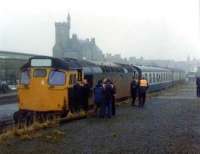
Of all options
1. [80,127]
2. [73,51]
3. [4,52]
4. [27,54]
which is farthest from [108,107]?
[73,51]

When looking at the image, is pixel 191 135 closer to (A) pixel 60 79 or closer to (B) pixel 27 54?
(A) pixel 60 79

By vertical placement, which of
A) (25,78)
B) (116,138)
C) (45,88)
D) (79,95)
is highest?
(25,78)

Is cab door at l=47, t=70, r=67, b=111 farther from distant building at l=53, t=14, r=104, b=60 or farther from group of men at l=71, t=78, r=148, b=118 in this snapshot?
distant building at l=53, t=14, r=104, b=60

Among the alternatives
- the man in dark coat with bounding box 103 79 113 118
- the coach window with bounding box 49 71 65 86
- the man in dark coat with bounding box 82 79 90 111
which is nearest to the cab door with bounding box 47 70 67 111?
the coach window with bounding box 49 71 65 86

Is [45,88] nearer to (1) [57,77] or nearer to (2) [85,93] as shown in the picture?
(1) [57,77]

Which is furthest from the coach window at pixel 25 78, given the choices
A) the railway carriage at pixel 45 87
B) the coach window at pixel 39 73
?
the coach window at pixel 39 73

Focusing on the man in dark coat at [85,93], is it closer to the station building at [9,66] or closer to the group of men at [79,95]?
the group of men at [79,95]

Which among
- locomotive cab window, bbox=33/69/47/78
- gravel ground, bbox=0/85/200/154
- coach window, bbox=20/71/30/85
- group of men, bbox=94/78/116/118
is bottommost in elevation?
gravel ground, bbox=0/85/200/154

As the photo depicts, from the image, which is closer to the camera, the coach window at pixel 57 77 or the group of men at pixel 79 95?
the coach window at pixel 57 77

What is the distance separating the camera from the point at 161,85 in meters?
58.4

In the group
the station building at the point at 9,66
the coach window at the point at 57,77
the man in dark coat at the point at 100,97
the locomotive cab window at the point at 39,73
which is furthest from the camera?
the station building at the point at 9,66

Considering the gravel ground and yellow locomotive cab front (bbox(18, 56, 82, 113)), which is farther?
yellow locomotive cab front (bbox(18, 56, 82, 113))

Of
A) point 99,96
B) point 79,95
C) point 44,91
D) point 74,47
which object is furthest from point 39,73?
point 74,47

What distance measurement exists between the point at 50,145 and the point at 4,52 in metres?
61.1
